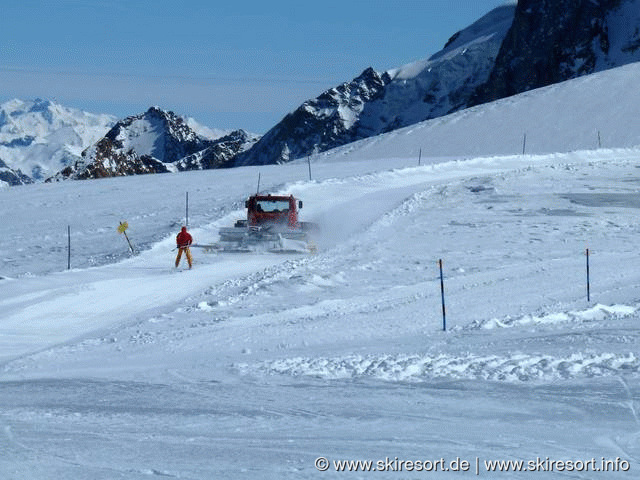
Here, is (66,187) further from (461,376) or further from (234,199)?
(461,376)

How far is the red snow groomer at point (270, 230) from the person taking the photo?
27406mm

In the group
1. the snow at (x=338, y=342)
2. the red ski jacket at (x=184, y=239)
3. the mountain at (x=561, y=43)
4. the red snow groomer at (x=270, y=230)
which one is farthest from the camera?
the mountain at (x=561, y=43)

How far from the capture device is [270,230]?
28297mm

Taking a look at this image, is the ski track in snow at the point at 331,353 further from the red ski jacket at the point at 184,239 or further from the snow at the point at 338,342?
the red ski jacket at the point at 184,239

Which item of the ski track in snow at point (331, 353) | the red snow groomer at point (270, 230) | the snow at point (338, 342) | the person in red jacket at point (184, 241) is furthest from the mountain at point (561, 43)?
the person in red jacket at point (184, 241)

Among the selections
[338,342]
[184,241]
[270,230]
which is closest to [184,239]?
[184,241]

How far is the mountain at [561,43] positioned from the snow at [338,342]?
14025 centimetres

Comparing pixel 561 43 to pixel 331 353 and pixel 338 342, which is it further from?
pixel 331 353

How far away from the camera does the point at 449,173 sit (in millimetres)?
47625

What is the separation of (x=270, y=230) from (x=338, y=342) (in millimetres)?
13230

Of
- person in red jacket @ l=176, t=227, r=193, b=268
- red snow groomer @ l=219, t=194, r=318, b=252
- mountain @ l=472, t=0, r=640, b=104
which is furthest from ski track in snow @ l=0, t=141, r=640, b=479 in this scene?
mountain @ l=472, t=0, r=640, b=104

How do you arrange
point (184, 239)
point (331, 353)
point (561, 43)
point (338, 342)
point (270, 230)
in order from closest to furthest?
point (331, 353), point (338, 342), point (184, 239), point (270, 230), point (561, 43)

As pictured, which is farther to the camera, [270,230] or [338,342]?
[270,230]

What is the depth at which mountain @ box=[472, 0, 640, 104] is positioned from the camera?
563ft
